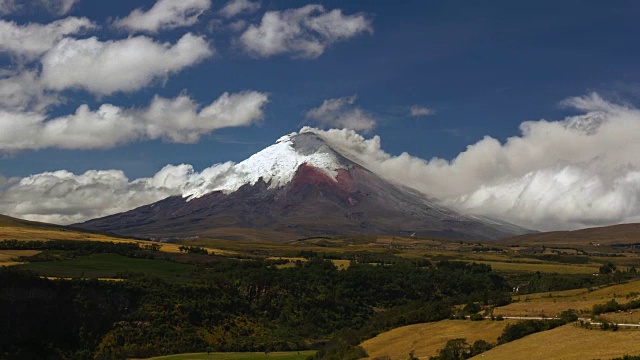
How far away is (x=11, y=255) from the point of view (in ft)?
542

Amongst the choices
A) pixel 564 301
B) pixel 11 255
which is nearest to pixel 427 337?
pixel 564 301

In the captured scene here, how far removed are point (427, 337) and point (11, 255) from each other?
123 metres

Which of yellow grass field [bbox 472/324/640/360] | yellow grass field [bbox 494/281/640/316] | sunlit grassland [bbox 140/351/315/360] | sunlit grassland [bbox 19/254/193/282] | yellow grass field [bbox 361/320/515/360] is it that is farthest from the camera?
sunlit grassland [bbox 19/254/193/282]

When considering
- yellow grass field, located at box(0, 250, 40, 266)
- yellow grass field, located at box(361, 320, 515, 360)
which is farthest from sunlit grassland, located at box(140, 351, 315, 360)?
→ yellow grass field, located at box(0, 250, 40, 266)

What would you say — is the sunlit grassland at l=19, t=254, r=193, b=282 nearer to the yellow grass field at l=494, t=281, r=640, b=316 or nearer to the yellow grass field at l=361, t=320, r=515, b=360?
the yellow grass field at l=361, t=320, r=515, b=360

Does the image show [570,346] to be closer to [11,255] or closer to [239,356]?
[239,356]

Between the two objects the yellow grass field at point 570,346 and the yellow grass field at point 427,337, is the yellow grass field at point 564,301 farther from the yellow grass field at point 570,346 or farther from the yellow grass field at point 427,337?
the yellow grass field at point 570,346

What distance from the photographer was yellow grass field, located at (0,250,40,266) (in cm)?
15136

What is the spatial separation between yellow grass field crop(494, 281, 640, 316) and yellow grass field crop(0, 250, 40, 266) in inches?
4251

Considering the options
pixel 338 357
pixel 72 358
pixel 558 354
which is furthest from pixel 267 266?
pixel 558 354

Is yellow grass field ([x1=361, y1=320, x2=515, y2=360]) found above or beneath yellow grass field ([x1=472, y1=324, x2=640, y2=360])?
beneath

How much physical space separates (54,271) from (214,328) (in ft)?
118

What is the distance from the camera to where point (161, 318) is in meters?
127

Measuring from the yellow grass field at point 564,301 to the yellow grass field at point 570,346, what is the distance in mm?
12515
